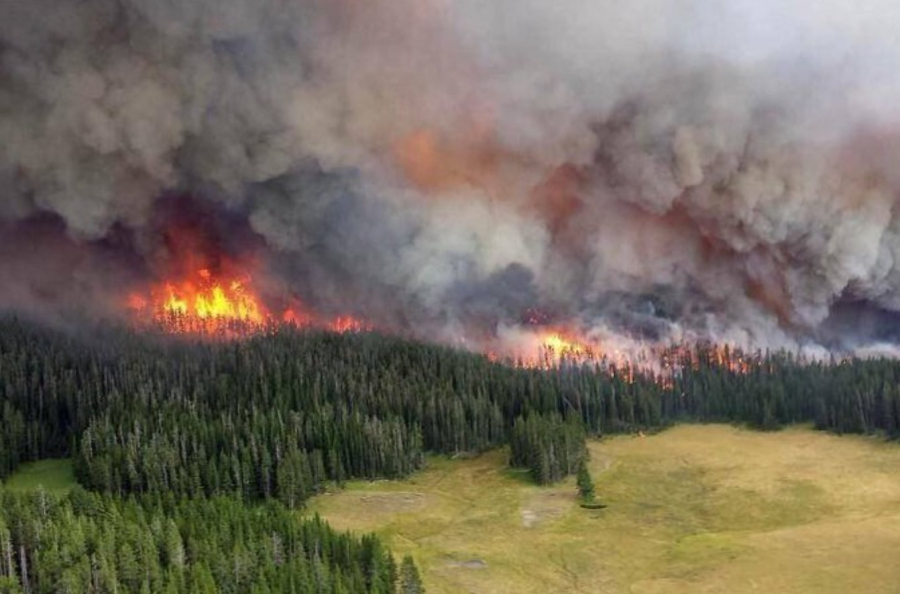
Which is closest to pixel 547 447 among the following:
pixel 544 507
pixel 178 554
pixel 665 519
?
pixel 544 507

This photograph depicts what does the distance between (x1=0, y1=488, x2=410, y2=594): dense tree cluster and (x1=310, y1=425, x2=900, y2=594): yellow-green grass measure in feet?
37.6

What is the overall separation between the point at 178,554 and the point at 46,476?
255 feet

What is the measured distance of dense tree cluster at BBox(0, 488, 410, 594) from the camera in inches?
4053

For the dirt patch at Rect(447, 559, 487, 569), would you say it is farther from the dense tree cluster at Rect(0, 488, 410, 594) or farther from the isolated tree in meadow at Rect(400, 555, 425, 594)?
the isolated tree in meadow at Rect(400, 555, 425, 594)

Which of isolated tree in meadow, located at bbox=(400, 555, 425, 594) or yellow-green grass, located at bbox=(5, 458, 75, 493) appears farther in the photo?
yellow-green grass, located at bbox=(5, 458, 75, 493)

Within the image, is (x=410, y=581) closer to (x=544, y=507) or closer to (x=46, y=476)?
(x=544, y=507)

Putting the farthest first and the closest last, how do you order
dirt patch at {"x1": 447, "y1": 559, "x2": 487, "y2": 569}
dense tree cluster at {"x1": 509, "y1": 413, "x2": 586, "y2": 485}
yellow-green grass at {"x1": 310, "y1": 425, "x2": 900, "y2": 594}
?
dense tree cluster at {"x1": 509, "y1": 413, "x2": 586, "y2": 485}
dirt patch at {"x1": 447, "y1": 559, "x2": 487, "y2": 569}
yellow-green grass at {"x1": 310, "y1": 425, "x2": 900, "y2": 594}

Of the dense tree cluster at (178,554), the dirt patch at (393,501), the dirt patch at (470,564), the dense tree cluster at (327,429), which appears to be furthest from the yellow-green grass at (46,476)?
the dirt patch at (470,564)

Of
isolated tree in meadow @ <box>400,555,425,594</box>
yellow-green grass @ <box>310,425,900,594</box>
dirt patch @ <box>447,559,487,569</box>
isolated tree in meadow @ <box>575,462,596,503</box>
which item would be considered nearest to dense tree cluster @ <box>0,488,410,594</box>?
isolated tree in meadow @ <box>400,555,425,594</box>

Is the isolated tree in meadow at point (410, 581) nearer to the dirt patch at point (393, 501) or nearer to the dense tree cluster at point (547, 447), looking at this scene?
the dirt patch at point (393, 501)

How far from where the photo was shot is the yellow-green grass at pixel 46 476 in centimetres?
16812

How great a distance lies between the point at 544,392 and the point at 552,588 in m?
84.9

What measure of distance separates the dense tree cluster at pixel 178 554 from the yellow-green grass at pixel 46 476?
44.2m

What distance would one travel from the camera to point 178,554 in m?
109
